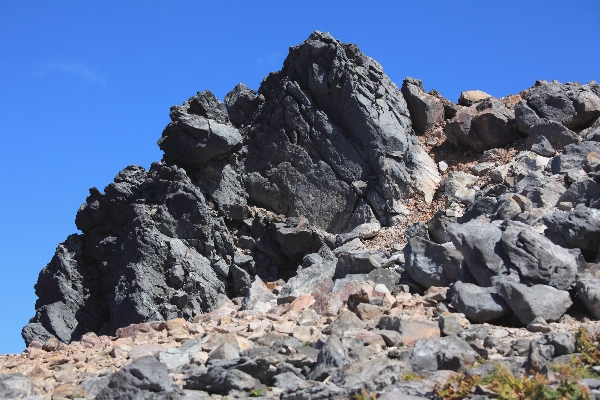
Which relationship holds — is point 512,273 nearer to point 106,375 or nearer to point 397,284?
point 397,284

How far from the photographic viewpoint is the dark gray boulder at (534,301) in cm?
1216

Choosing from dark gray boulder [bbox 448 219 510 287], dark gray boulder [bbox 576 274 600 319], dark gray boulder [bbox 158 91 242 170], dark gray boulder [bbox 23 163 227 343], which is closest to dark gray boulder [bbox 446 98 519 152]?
dark gray boulder [bbox 158 91 242 170]

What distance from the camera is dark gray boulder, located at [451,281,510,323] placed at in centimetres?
1256

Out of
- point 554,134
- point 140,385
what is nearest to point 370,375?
point 140,385

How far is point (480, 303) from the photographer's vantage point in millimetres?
12695

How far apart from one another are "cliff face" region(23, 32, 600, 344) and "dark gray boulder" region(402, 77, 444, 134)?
2.3 inches

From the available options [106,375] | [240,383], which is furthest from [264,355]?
[106,375]

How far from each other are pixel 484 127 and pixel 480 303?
52.2 feet

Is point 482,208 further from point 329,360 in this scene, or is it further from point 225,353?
point 225,353

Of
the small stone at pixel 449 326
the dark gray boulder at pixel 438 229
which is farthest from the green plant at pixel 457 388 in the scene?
the dark gray boulder at pixel 438 229

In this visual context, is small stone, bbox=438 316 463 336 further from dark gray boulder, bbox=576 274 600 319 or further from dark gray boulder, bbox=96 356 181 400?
dark gray boulder, bbox=96 356 181 400

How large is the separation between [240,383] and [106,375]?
8.12 ft

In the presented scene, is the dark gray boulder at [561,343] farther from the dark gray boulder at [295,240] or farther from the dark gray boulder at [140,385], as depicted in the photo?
the dark gray boulder at [295,240]

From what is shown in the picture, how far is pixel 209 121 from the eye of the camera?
28203 mm
